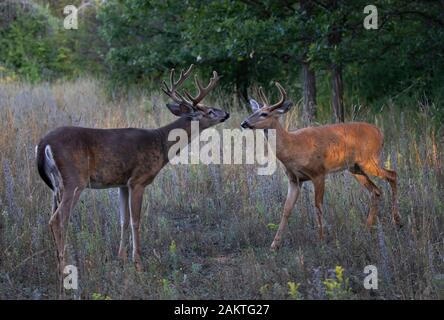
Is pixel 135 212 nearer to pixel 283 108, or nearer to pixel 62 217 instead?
pixel 62 217

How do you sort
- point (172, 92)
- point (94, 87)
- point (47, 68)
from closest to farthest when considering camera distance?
point (172, 92), point (94, 87), point (47, 68)

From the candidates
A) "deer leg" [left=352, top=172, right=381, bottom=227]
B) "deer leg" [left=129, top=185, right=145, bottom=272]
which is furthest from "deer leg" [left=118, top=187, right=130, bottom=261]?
"deer leg" [left=352, top=172, right=381, bottom=227]

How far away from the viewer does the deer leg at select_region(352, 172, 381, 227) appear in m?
7.03

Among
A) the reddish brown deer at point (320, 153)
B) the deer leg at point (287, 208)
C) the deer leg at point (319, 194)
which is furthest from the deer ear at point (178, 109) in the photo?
the deer leg at point (319, 194)

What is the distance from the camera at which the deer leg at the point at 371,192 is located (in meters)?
7.03

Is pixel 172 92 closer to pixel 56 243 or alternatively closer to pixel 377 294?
pixel 56 243

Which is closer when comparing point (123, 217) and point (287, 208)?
point (123, 217)

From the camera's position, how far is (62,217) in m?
5.99

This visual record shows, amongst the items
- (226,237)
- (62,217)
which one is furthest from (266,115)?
(62,217)

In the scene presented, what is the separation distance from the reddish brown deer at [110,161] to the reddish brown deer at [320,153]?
0.63 m

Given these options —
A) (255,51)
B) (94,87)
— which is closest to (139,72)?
(94,87)

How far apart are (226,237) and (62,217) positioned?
171cm

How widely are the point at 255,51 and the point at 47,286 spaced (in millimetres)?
6178

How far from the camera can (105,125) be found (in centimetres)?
1025
